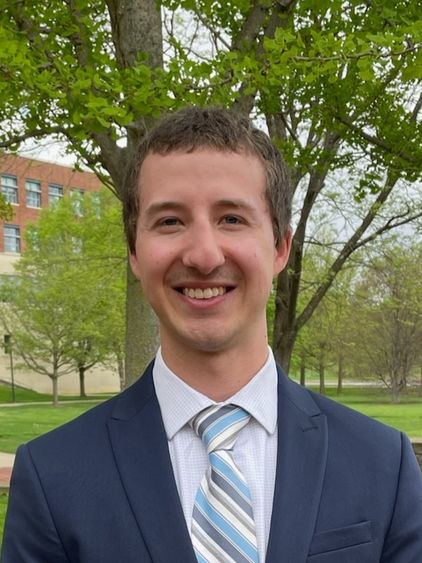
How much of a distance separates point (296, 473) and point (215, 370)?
26 centimetres

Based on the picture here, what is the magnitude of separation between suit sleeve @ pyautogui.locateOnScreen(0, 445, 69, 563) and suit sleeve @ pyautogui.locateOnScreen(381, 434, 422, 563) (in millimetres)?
639

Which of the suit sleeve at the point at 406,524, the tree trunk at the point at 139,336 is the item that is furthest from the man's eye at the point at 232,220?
the tree trunk at the point at 139,336

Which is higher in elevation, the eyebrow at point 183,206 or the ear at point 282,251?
the eyebrow at point 183,206

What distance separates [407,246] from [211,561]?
1592 centimetres

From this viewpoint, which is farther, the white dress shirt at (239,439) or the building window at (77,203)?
the building window at (77,203)

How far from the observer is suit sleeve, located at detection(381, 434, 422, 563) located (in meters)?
1.64

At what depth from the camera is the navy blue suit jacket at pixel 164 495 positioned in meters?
1.60

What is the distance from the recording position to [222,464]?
164cm

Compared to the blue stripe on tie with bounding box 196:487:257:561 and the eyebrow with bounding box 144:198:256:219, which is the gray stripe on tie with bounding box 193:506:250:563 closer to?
the blue stripe on tie with bounding box 196:487:257:561

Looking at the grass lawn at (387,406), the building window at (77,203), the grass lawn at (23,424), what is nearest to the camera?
the grass lawn at (23,424)

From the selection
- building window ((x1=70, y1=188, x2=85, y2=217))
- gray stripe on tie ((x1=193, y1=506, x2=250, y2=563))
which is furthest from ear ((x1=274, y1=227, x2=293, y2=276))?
building window ((x1=70, y1=188, x2=85, y2=217))

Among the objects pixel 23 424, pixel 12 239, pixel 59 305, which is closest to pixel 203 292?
pixel 23 424

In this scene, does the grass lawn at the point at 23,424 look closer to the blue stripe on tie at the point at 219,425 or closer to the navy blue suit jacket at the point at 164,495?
the navy blue suit jacket at the point at 164,495

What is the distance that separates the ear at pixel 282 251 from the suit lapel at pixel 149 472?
0.36 meters
